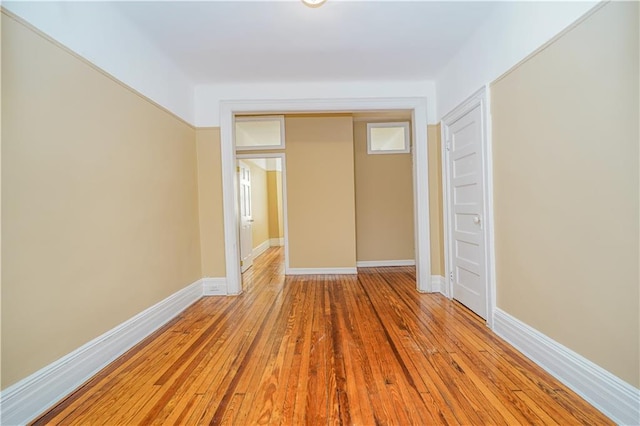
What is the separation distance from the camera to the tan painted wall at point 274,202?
8.48 m

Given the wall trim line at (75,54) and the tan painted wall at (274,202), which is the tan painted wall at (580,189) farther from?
the tan painted wall at (274,202)

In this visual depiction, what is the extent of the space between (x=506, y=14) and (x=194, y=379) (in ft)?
11.5

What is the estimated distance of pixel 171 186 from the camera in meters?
2.90

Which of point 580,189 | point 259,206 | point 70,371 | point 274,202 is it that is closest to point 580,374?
point 580,189

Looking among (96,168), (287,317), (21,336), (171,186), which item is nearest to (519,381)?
(287,317)

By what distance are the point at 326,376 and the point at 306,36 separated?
9.28ft

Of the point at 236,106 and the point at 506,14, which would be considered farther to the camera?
the point at 236,106

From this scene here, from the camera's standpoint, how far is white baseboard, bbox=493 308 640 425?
131 centimetres

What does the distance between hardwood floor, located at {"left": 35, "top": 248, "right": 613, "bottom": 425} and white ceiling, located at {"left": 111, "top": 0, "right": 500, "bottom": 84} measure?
271 cm

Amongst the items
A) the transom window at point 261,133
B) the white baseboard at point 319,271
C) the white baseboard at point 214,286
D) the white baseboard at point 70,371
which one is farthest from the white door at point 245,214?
the white baseboard at point 70,371

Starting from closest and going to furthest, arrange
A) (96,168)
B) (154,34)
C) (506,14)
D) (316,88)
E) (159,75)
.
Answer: (96,168), (506,14), (154,34), (159,75), (316,88)

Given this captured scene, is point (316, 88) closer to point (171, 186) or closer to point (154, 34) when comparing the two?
point (154, 34)

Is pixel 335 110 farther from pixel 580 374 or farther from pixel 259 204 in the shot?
pixel 259 204

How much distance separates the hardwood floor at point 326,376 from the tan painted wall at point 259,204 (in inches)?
158
